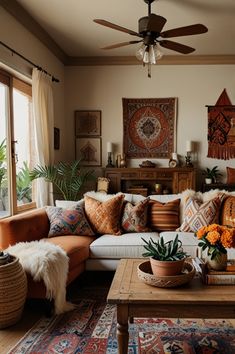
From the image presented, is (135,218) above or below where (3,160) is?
below

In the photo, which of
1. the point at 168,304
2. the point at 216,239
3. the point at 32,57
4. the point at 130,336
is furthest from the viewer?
the point at 32,57

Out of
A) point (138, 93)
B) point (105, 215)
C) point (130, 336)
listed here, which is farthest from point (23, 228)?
point (138, 93)

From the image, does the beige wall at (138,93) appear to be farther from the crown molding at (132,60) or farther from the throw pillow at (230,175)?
the throw pillow at (230,175)

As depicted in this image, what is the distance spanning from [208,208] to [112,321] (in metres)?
1.57

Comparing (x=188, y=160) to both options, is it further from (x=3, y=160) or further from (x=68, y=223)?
(x=3, y=160)

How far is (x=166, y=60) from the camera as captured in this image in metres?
5.16

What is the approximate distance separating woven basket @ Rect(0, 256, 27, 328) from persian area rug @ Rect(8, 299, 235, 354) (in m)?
0.18

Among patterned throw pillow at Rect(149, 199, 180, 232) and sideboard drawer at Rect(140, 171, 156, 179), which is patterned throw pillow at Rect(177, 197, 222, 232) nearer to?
patterned throw pillow at Rect(149, 199, 180, 232)

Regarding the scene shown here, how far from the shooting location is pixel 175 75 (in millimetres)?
5219

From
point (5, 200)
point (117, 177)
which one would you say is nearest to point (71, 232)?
point (5, 200)

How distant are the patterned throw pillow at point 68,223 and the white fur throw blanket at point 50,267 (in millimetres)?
662

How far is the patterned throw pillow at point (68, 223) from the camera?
3.19 m

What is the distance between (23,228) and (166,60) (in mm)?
3783

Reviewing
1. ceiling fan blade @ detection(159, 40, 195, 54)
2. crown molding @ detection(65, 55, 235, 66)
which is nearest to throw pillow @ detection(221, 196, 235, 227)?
ceiling fan blade @ detection(159, 40, 195, 54)
